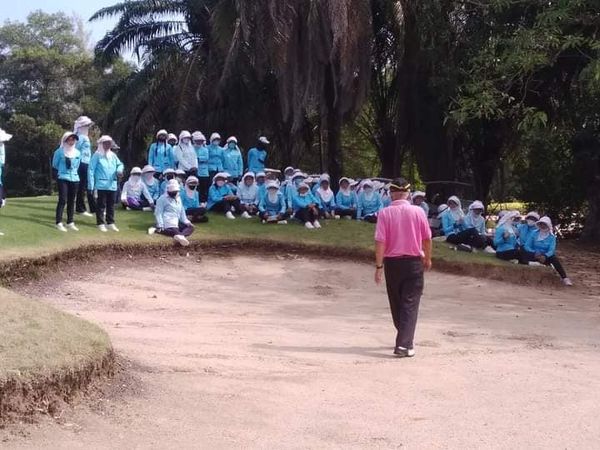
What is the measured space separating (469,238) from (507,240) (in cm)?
94

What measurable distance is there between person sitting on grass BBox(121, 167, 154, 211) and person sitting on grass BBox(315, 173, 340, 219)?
4114 mm

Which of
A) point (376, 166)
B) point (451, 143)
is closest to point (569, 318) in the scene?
point (451, 143)

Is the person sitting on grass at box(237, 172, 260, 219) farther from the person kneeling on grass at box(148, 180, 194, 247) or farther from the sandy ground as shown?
the sandy ground

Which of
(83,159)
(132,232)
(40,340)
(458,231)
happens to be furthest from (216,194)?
(40,340)

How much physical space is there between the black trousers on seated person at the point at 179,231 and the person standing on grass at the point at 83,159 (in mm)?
1684

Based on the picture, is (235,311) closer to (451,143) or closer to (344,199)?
(344,199)

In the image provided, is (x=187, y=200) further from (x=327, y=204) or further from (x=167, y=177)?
(x=327, y=204)

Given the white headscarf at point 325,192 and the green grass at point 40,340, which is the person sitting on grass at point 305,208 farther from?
the green grass at point 40,340

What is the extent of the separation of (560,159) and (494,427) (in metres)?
21.8

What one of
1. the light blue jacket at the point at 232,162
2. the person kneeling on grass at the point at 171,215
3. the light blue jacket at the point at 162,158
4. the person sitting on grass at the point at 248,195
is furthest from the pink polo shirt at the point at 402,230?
the light blue jacket at the point at 232,162

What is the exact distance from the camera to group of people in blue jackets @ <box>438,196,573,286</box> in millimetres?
16656

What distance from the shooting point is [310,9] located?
18.5m

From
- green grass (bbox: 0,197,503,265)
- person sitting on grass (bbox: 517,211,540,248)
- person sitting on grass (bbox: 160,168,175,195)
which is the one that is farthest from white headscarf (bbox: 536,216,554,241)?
person sitting on grass (bbox: 160,168,175,195)

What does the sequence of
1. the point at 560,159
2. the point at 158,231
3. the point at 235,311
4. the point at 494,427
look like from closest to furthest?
the point at 494,427 < the point at 235,311 < the point at 158,231 < the point at 560,159
